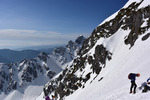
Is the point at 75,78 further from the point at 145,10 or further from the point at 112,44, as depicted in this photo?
the point at 145,10

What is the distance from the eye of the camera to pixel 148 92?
1216cm

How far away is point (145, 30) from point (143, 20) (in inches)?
179

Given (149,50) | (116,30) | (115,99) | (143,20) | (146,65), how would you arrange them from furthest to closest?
(116,30) < (143,20) < (149,50) < (146,65) < (115,99)

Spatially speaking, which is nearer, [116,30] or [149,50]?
[149,50]

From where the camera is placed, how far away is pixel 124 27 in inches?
1750

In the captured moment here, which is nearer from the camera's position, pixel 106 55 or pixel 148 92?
pixel 148 92

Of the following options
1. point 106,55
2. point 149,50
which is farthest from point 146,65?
point 106,55

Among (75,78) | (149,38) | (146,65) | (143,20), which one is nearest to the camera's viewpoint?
(146,65)

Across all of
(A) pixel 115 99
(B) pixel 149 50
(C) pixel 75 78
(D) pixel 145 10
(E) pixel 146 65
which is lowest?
(C) pixel 75 78

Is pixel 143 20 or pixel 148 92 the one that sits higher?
pixel 143 20

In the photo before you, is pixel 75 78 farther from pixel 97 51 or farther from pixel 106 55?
pixel 106 55

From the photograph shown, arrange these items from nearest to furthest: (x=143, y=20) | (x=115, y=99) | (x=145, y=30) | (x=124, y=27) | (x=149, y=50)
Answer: (x=115, y=99) < (x=149, y=50) < (x=145, y=30) < (x=143, y=20) < (x=124, y=27)

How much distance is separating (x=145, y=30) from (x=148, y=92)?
22664 millimetres

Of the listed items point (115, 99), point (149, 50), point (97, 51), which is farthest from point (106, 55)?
point (115, 99)
